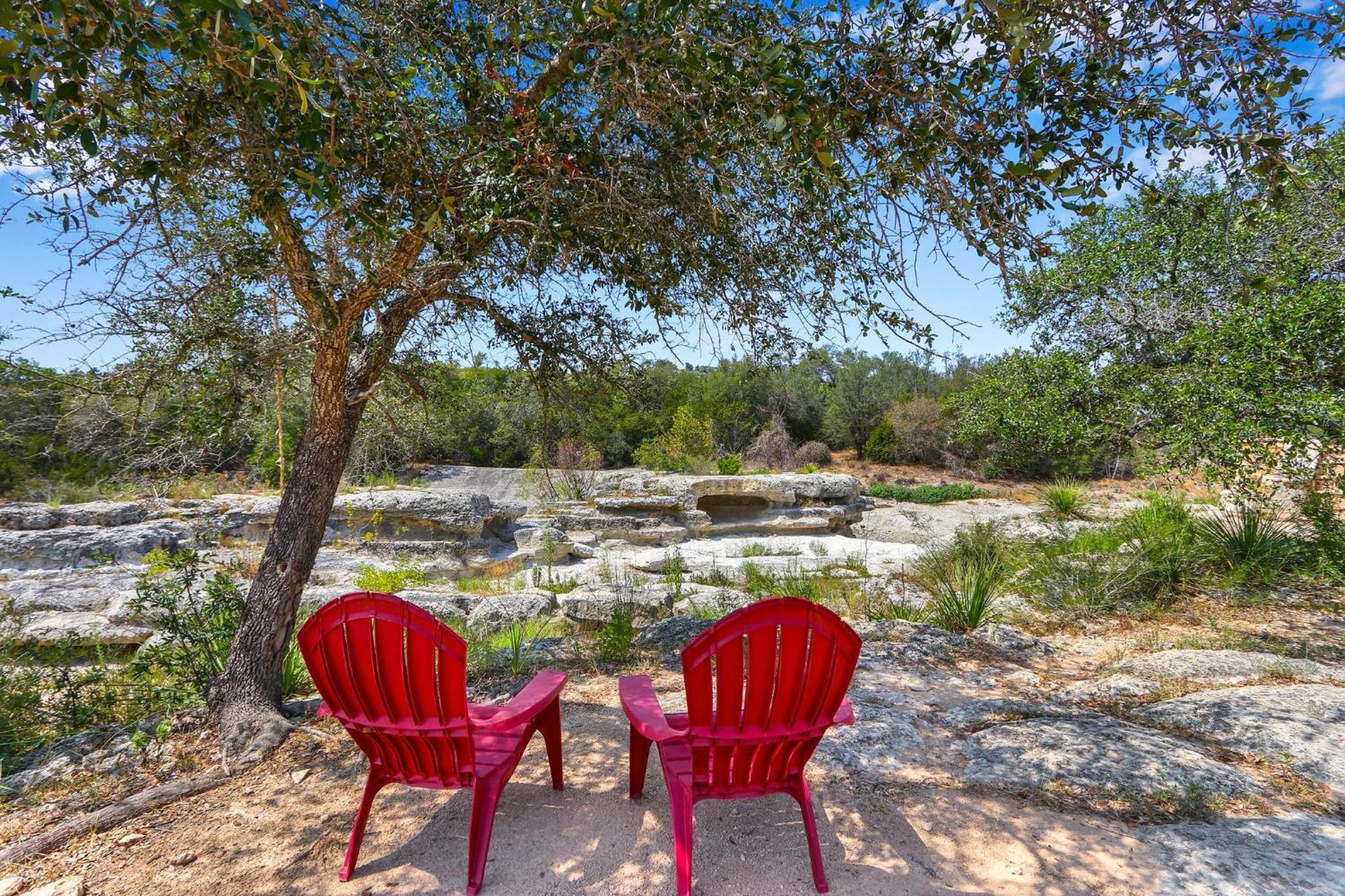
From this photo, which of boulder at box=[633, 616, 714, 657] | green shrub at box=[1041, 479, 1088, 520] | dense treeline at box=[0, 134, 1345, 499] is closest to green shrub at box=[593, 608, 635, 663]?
boulder at box=[633, 616, 714, 657]

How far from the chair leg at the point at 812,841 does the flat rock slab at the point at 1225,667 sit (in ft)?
10.3

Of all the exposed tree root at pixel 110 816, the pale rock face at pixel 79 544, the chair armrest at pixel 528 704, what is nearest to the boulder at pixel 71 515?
the pale rock face at pixel 79 544

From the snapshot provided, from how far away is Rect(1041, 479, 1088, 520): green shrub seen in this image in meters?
10.2

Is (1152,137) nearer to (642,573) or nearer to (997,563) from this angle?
(997,563)

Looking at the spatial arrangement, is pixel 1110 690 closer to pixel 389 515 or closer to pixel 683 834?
pixel 683 834

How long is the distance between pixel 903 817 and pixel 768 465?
71.3 ft

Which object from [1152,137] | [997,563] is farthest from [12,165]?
[997,563]

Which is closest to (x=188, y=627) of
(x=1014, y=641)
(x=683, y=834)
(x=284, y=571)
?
(x=284, y=571)

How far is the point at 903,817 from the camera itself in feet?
8.21

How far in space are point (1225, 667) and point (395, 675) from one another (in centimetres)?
489

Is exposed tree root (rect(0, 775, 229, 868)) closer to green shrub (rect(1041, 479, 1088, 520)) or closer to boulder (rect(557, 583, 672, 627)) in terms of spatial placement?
boulder (rect(557, 583, 672, 627))

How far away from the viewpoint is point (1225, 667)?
390 centimetres

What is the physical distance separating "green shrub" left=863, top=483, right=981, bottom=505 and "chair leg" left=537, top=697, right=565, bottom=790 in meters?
18.4

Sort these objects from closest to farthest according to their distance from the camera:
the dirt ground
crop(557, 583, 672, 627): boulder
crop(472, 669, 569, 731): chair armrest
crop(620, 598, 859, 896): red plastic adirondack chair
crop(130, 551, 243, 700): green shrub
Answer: crop(620, 598, 859, 896): red plastic adirondack chair, the dirt ground, crop(472, 669, 569, 731): chair armrest, crop(130, 551, 243, 700): green shrub, crop(557, 583, 672, 627): boulder
